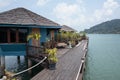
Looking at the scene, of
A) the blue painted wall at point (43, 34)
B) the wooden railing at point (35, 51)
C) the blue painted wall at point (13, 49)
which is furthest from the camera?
the blue painted wall at point (43, 34)

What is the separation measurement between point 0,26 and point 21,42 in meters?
2.37

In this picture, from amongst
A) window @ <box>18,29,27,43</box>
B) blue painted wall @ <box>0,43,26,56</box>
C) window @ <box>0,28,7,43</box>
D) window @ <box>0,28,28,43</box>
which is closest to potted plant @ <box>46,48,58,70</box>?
blue painted wall @ <box>0,43,26,56</box>

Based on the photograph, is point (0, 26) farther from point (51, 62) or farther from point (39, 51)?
point (51, 62)

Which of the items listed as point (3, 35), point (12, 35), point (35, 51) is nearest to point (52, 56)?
point (35, 51)

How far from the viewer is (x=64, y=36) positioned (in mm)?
30188

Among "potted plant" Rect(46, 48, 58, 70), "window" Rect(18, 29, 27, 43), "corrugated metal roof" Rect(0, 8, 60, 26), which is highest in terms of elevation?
"corrugated metal roof" Rect(0, 8, 60, 26)

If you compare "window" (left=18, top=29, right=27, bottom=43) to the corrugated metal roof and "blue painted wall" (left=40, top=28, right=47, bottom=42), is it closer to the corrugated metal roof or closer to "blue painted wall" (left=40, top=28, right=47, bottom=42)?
the corrugated metal roof

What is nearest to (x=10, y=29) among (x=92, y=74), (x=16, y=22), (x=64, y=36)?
(x=16, y=22)

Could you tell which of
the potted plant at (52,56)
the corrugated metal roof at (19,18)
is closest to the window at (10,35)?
the corrugated metal roof at (19,18)

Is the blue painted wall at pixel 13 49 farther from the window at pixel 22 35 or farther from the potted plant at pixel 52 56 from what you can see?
the potted plant at pixel 52 56

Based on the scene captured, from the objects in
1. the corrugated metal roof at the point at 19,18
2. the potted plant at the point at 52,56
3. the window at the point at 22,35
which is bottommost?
the potted plant at the point at 52,56

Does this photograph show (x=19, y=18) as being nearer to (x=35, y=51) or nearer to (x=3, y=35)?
(x=3, y=35)

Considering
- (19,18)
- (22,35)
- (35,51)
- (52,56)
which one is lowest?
(52,56)

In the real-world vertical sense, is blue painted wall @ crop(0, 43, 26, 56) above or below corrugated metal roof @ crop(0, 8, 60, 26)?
below
